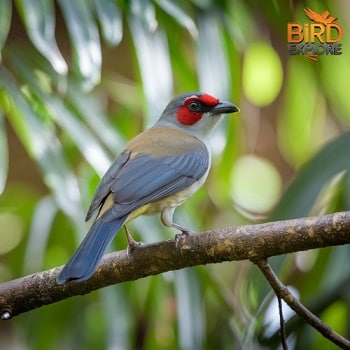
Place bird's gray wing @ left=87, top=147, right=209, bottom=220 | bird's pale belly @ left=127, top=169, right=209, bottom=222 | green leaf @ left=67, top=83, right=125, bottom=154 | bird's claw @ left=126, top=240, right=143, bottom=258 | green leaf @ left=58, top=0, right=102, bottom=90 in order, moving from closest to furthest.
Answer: bird's claw @ left=126, top=240, right=143, bottom=258 < bird's gray wing @ left=87, top=147, right=209, bottom=220 < bird's pale belly @ left=127, top=169, right=209, bottom=222 < green leaf @ left=58, top=0, right=102, bottom=90 < green leaf @ left=67, top=83, right=125, bottom=154

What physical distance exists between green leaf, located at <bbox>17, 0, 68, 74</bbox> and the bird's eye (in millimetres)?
636

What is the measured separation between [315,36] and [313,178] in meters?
0.87

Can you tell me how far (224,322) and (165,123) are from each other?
1498 millimetres

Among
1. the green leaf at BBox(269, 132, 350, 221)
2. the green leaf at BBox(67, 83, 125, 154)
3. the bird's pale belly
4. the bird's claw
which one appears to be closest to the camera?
the bird's claw

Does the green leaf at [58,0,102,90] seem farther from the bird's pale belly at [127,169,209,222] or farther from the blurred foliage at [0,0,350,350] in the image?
the bird's pale belly at [127,169,209,222]

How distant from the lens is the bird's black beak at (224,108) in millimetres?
3467

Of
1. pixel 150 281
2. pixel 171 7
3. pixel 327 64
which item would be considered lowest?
pixel 150 281

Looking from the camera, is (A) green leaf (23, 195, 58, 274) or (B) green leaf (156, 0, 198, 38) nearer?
(B) green leaf (156, 0, 198, 38)

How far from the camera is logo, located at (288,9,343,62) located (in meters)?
4.06

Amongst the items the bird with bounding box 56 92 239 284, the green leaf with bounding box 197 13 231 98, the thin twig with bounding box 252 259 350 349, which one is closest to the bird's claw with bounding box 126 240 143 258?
the bird with bounding box 56 92 239 284

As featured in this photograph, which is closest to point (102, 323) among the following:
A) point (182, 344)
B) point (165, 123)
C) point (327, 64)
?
point (182, 344)

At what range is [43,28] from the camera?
3.22 meters

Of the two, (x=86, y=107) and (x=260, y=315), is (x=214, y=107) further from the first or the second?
(x=260, y=315)

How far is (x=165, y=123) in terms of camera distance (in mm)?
3723
